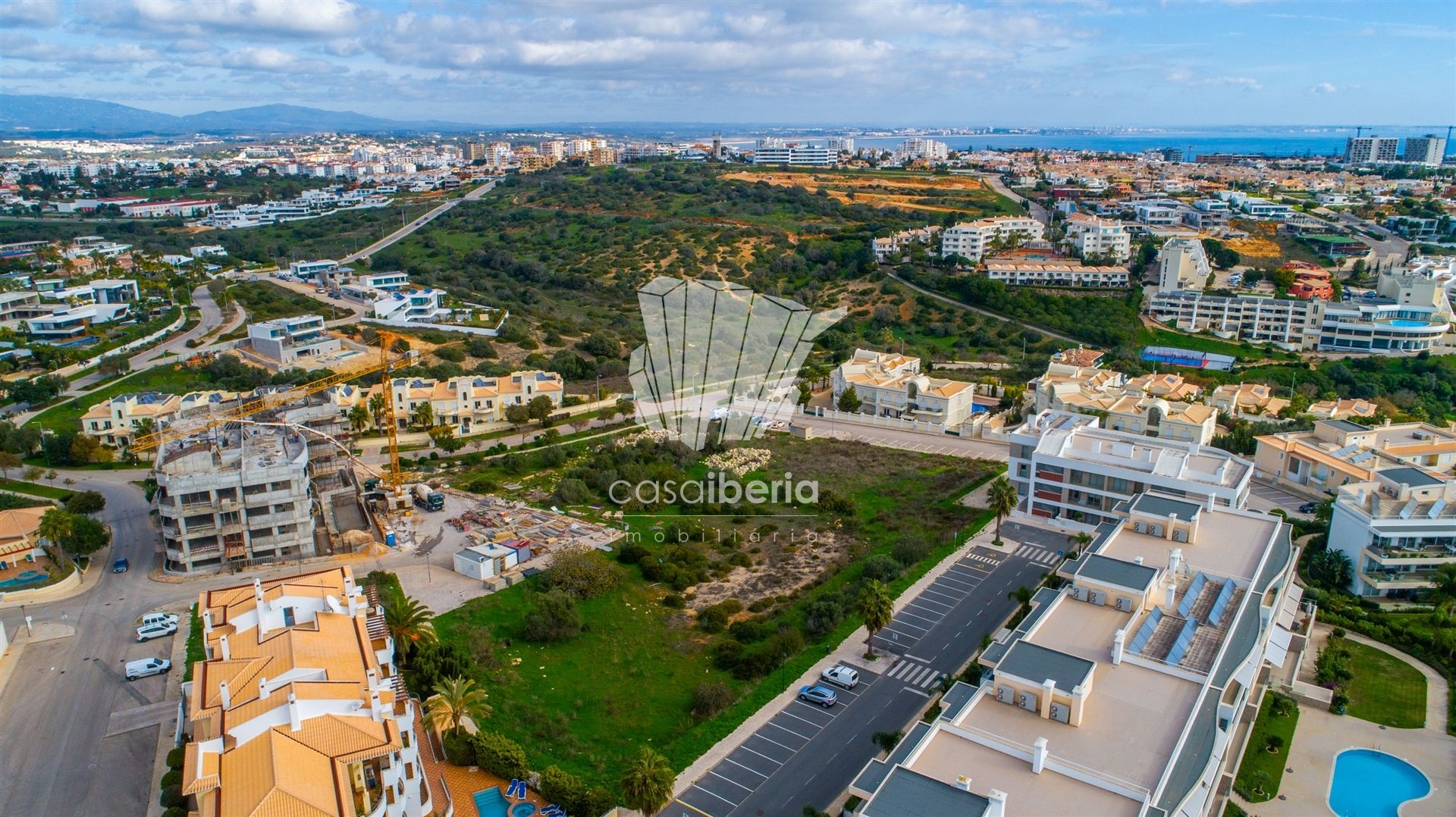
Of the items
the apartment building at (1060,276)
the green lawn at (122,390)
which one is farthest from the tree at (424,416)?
the apartment building at (1060,276)

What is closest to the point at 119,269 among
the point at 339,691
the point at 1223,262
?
the point at 339,691

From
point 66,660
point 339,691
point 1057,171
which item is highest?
point 1057,171

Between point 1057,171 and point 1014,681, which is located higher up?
point 1057,171

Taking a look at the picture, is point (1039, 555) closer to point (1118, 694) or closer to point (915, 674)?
point (915, 674)

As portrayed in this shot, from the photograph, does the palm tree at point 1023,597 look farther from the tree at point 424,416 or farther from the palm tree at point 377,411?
the palm tree at point 377,411

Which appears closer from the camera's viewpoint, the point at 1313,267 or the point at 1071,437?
the point at 1071,437

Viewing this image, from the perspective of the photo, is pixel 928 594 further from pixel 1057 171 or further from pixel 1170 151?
pixel 1170 151

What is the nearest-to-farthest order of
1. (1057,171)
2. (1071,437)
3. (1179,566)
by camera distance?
(1179,566) → (1071,437) → (1057,171)

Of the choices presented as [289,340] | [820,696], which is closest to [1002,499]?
[820,696]
